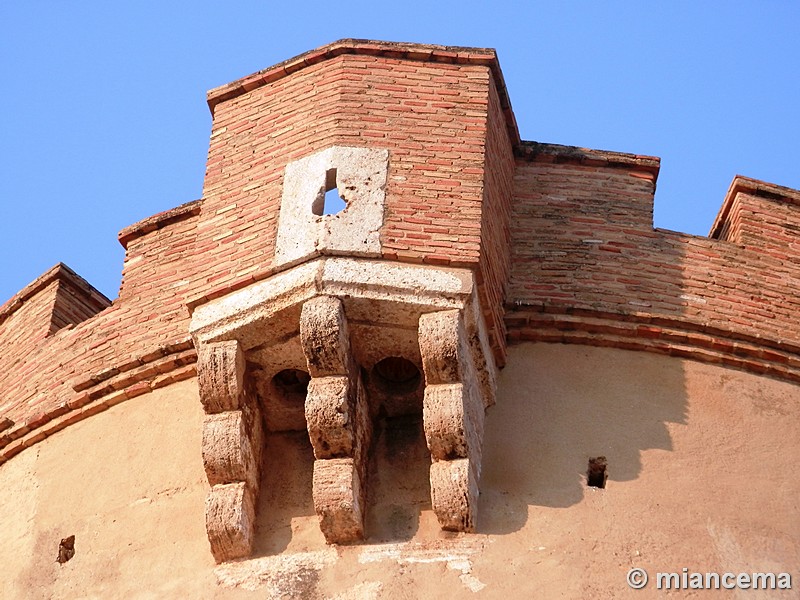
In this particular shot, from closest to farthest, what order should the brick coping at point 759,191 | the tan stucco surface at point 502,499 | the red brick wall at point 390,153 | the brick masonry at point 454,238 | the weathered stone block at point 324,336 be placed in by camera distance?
1. the tan stucco surface at point 502,499
2. the weathered stone block at point 324,336
3. the red brick wall at point 390,153
4. the brick masonry at point 454,238
5. the brick coping at point 759,191

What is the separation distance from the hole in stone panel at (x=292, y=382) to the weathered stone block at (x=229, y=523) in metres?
0.58

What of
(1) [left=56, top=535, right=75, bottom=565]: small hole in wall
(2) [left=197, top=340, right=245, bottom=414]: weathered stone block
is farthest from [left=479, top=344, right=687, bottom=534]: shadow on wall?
(1) [left=56, top=535, right=75, bottom=565]: small hole in wall

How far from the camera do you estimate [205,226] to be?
10352mm

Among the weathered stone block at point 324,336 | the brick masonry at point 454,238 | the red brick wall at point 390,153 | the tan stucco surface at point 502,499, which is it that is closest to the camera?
the tan stucco surface at point 502,499

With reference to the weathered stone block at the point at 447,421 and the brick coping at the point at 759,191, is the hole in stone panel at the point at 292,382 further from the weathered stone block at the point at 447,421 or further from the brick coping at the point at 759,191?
the brick coping at the point at 759,191

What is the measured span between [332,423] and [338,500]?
1.21ft

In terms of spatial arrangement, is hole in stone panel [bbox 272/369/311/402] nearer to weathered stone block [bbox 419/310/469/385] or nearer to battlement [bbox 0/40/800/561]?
battlement [bbox 0/40/800/561]

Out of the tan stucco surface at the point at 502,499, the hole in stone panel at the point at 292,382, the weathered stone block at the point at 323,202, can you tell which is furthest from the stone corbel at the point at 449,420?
the hole in stone panel at the point at 292,382

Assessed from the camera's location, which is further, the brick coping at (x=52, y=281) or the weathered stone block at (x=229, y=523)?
the brick coping at (x=52, y=281)

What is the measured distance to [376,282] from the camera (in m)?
9.50

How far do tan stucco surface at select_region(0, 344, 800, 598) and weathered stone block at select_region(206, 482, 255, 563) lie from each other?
83mm

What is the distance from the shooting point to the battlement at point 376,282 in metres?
9.50

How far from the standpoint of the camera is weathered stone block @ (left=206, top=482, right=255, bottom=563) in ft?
31.1

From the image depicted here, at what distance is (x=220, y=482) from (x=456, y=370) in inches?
51.0
